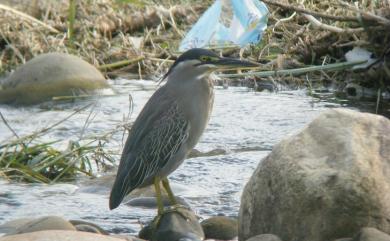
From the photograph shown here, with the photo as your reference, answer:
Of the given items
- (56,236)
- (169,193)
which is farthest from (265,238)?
(169,193)

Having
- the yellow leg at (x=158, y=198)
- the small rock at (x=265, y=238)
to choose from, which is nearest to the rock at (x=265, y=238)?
the small rock at (x=265, y=238)

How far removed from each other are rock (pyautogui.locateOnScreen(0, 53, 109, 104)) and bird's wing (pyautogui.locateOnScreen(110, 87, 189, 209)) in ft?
10.1

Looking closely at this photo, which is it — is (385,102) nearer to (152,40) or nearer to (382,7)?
(382,7)

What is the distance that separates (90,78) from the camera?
9.40 m

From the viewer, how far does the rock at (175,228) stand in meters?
5.62

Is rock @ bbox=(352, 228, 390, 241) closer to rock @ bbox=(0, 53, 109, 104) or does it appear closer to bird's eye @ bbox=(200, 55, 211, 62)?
bird's eye @ bbox=(200, 55, 211, 62)

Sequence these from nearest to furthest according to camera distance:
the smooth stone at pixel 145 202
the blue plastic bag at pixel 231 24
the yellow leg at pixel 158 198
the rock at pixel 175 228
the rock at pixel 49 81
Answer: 1. the rock at pixel 175 228
2. the yellow leg at pixel 158 198
3. the smooth stone at pixel 145 202
4. the blue plastic bag at pixel 231 24
5. the rock at pixel 49 81

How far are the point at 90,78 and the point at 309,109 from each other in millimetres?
1851

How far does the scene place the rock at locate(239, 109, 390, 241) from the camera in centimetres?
504

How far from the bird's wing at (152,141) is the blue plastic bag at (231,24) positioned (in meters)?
2.52

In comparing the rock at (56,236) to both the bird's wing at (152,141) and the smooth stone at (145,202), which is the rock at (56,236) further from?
the smooth stone at (145,202)

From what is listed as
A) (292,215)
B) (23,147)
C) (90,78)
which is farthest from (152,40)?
(292,215)

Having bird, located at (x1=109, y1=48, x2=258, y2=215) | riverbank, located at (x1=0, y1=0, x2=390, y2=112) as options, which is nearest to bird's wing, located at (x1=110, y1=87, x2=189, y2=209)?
bird, located at (x1=109, y1=48, x2=258, y2=215)

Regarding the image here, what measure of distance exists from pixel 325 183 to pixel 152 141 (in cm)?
146
